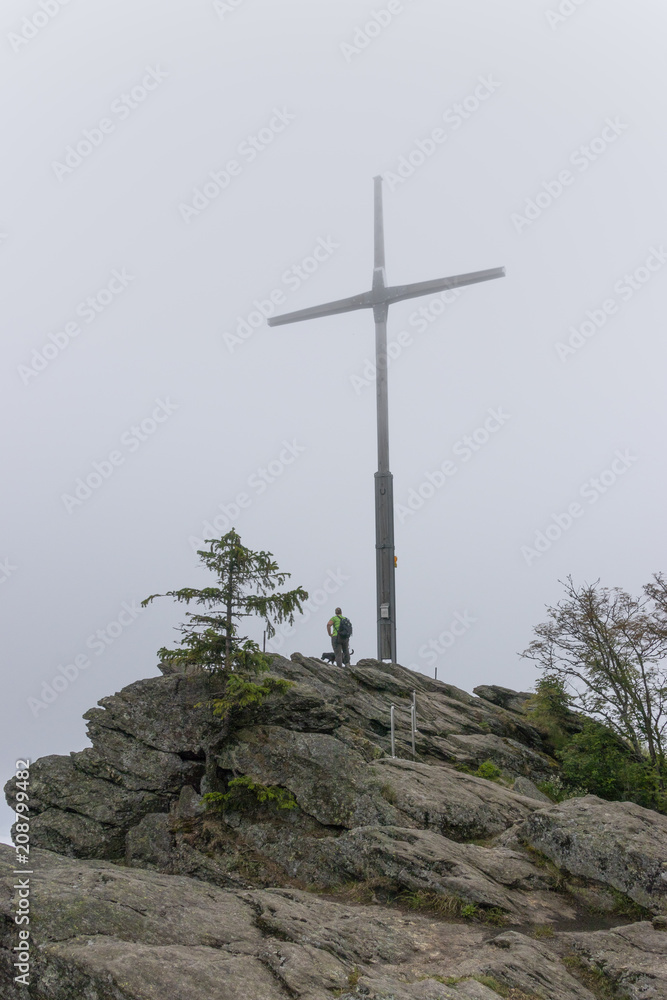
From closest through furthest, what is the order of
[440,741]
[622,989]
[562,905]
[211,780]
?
[622,989]
[562,905]
[211,780]
[440,741]

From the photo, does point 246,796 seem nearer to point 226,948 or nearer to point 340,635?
point 226,948

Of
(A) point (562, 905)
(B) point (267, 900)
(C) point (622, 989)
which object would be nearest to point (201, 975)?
(B) point (267, 900)

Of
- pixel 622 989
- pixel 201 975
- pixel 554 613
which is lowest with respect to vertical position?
pixel 622 989

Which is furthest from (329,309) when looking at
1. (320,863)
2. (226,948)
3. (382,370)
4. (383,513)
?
(226,948)

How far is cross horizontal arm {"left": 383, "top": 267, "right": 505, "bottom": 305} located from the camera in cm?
3816

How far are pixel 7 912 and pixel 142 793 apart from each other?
38.6ft

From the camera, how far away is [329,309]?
4209 cm

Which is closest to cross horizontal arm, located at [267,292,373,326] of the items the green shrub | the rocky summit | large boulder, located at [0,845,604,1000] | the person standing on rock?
the person standing on rock

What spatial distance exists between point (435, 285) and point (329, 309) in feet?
21.1

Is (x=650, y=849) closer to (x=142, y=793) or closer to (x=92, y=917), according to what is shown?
(x=92, y=917)

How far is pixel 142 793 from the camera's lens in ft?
71.0

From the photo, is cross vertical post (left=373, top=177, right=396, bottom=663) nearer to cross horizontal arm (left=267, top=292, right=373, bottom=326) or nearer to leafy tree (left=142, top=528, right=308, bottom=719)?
cross horizontal arm (left=267, top=292, right=373, bottom=326)

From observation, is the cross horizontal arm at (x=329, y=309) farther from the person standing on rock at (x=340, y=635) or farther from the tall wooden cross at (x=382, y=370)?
the person standing on rock at (x=340, y=635)

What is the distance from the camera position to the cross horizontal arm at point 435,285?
38.2 m
